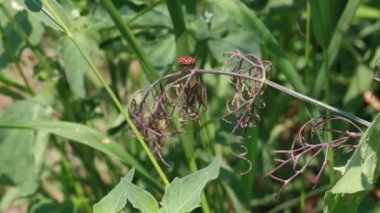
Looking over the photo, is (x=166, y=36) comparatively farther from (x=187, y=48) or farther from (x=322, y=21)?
(x=322, y=21)

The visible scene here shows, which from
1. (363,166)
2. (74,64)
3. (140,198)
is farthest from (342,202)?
(74,64)

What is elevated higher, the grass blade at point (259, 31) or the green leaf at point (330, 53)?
the grass blade at point (259, 31)

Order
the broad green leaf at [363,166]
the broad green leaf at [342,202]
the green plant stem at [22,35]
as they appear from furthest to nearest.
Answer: the green plant stem at [22,35]
the broad green leaf at [342,202]
the broad green leaf at [363,166]

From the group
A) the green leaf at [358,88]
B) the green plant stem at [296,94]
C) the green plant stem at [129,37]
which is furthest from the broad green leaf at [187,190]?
the green leaf at [358,88]

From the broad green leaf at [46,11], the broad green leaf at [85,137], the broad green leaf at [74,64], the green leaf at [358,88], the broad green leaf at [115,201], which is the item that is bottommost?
the green leaf at [358,88]

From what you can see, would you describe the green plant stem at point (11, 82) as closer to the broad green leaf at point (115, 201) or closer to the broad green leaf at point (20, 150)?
the broad green leaf at point (20, 150)

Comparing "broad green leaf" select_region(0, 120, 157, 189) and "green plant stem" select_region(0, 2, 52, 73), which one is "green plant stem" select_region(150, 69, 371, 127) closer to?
"broad green leaf" select_region(0, 120, 157, 189)

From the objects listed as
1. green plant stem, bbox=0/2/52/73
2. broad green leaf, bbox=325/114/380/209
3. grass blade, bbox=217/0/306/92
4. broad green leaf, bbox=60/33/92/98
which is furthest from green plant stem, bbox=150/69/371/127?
green plant stem, bbox=0/2/52/73
